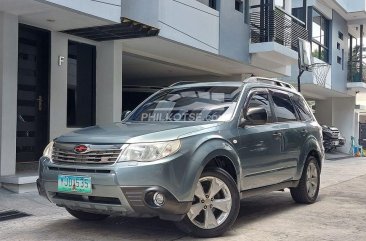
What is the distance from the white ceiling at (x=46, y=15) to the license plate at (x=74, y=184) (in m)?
3.49

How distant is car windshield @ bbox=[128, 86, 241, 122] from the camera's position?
19.7 feet

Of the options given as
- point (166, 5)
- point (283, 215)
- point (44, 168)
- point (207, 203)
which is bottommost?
point (283, 215)

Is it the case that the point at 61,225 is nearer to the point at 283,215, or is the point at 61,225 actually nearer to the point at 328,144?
the point at 283,215

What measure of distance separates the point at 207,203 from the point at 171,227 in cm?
78

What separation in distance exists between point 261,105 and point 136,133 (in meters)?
2.09

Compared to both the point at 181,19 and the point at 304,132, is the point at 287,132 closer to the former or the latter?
the point at 304,132

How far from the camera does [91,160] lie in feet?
16.7

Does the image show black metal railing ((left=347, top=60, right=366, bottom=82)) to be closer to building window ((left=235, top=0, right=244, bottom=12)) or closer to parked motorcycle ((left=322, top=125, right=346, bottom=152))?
parked motorcycle ((left=322, top=125, right=346, bottom=152))

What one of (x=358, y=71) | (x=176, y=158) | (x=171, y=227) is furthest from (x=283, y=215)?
(x=358, y=71)

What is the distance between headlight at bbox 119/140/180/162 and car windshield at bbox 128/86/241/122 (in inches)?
41.9

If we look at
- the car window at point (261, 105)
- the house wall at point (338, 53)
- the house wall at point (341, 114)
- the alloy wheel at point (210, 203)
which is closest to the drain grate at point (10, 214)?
the alloy wheel at point (210, 203)

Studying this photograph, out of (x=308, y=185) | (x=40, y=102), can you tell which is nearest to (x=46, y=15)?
(x=40, y=102)

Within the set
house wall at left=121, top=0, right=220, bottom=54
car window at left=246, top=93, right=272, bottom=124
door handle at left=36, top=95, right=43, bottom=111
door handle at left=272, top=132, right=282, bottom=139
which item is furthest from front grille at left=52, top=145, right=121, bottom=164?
Answer: house wall at left=121, top=0, right=220, bottom=54

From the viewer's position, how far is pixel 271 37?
14.4 metres
